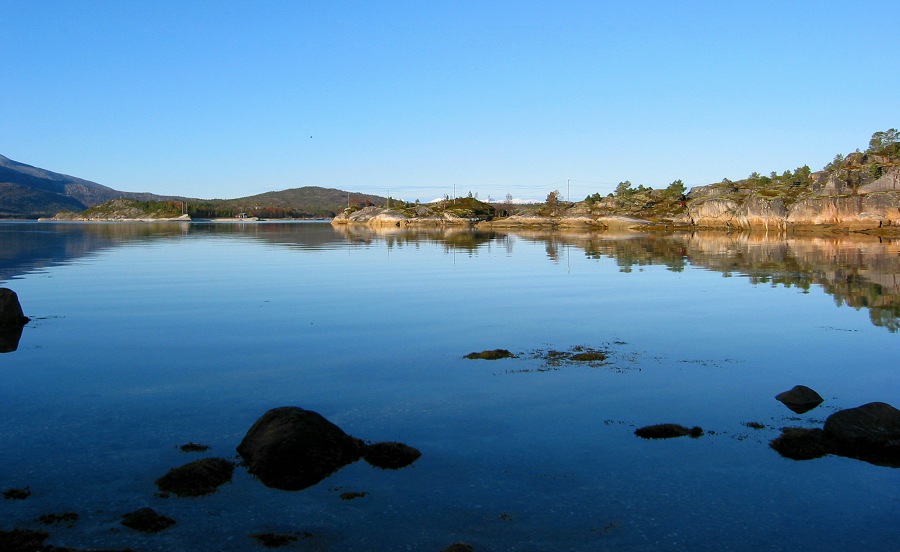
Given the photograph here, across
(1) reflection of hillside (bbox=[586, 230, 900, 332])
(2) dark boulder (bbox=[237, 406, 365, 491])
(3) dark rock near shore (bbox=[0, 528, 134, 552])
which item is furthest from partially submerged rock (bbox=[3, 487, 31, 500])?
(1) reflection of hillside (bbox=[586, 230, 900, 332])

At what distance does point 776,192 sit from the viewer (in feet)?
441

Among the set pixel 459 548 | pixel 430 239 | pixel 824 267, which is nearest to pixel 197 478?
pixel 459 548

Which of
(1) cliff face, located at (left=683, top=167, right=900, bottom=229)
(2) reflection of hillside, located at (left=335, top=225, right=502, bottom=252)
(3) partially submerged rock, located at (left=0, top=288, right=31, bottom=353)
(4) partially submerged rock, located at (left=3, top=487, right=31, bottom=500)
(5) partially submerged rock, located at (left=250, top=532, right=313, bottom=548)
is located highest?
(1) cliff face, located at (left=683, top=167, right=900, bottom=229)

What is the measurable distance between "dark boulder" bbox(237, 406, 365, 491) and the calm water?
37 centimetres

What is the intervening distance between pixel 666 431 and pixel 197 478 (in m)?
8.58

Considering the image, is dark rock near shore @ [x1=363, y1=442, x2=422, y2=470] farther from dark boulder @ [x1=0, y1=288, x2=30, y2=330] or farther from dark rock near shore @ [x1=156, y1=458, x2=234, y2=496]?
dark boulder @ [x1=0, y1=288, x2=30, y2=330]

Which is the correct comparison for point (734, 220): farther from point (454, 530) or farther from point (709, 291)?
point (454, 530)

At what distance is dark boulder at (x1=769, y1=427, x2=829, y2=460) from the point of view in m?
11.8

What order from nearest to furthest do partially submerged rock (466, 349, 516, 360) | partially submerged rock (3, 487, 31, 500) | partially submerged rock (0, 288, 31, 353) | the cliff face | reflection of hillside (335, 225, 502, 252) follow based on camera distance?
partially submerged rock (3, 487, 31, 500), partially submerged rock (466, 349, 516, 360), partially submerged rock (0, 288, 31, 353), reflection of hillside (335, 225, 502, 252), the cliff face

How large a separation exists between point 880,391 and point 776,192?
13262cm

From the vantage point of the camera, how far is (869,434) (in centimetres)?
1191

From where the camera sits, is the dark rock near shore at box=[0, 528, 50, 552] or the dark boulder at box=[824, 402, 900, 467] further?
the dark boulder at box=[824, 402, 900, 467]

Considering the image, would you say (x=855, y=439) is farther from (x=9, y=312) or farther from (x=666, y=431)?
(x=9, y=312)

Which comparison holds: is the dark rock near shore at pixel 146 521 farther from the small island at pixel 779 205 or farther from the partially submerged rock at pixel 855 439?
the small island at pixel 779 205
